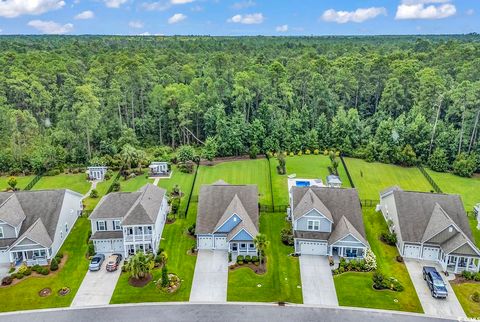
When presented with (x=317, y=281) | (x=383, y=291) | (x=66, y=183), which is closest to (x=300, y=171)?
(x=317, y=281)

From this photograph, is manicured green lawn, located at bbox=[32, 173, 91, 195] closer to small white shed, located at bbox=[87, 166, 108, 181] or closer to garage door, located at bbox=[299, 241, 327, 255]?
small white shed, located at bbox=[87, 166, 108, 181]

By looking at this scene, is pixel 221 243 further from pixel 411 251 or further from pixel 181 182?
pixel 181 182

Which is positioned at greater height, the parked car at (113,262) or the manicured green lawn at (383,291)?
the parked car at (113,262)

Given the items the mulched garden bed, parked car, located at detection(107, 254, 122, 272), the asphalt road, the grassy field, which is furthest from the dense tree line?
the asphalt road

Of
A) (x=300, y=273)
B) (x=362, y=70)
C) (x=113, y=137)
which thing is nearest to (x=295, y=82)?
(x=362, y=70)

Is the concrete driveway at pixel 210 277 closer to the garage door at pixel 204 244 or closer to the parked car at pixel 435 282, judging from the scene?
the garage door at pixel 204 244

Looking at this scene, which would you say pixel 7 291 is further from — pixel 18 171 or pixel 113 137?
pixel 113 137

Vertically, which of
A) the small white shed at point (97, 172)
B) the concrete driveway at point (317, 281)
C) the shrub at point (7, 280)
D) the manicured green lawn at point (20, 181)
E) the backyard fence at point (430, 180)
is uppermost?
the small white shed at point (97, 172)

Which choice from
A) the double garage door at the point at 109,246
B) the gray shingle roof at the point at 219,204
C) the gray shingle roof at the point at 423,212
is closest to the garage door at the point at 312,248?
the gray shingle roof at the point at 219,204
